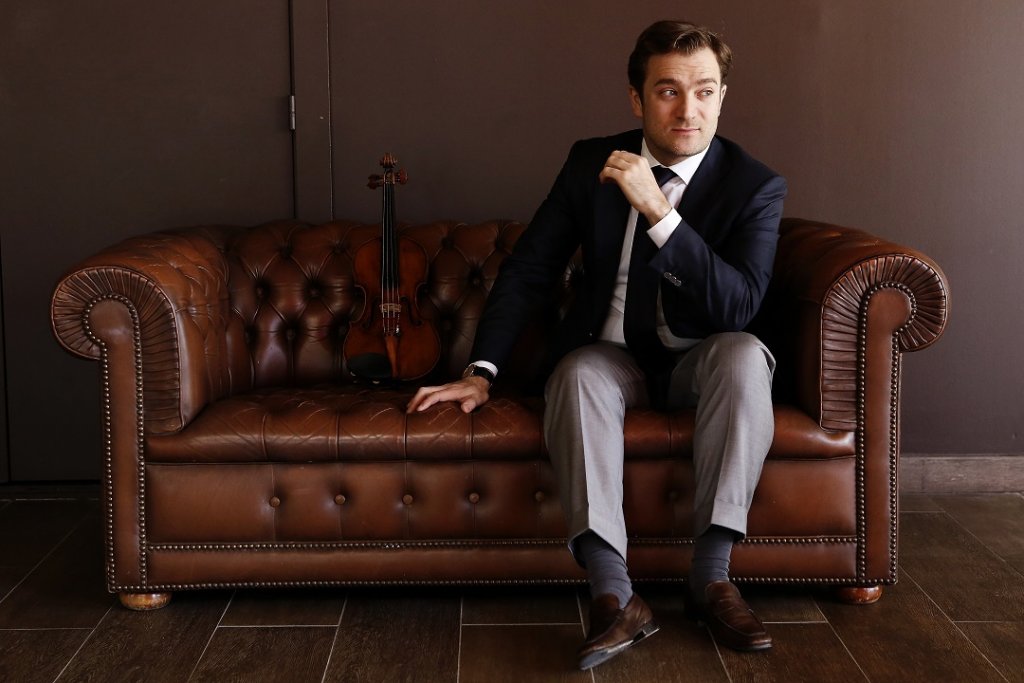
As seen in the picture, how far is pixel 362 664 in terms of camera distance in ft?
7.00

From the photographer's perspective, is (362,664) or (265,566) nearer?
(362,664)

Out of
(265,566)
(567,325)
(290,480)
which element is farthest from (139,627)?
(567,325)

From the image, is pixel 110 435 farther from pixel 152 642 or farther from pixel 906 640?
pixel 906 640

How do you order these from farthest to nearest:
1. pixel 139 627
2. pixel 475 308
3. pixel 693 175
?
pixel 475 308, pixel 693 175, pixel 139 627

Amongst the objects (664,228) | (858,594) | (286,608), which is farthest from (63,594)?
(858,594)

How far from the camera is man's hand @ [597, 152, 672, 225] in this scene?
2334 millimetres

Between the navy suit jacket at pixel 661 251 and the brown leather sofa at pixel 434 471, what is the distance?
187 mm

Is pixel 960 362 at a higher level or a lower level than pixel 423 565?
higher

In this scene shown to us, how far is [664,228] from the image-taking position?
2.31 metres

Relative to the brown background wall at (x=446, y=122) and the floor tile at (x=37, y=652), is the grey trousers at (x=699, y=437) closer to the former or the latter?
the floor tile at (x=37, y=652)

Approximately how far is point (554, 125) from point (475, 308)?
0.72m

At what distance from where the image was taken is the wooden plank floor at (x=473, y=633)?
209 centimetres

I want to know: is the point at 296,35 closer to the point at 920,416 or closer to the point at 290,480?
the point at 290,480

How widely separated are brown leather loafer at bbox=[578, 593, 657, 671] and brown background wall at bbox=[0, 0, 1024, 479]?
5.19ft
